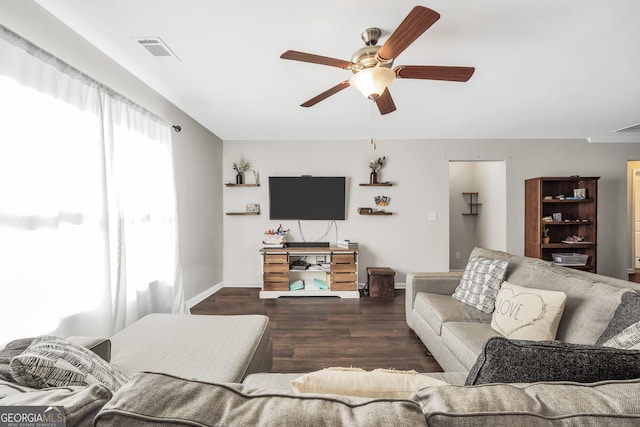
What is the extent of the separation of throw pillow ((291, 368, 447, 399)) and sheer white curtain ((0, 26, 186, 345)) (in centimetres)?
176

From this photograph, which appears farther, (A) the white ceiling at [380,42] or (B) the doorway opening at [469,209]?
(B) the doorway opening at [469,209]

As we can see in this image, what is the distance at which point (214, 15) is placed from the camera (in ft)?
5.62

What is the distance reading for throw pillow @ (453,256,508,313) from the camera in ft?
6.73

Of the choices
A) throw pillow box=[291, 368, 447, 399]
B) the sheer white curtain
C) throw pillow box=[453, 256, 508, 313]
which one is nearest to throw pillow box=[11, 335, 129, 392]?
throw pillow box=[291, 368, 447, 399]

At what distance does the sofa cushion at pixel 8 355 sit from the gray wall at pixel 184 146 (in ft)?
5.64

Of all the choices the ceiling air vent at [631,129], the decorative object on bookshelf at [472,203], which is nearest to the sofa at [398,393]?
the ceiling air vent at [631,129]

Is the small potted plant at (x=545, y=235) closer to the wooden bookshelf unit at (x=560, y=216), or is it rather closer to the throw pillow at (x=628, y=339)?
the wooden bookshelf unit at (x=560, y=216)

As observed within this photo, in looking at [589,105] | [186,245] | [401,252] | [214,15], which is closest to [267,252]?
[186,245]

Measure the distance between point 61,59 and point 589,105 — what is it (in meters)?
4.98

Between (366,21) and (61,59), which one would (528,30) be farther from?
(61,59)

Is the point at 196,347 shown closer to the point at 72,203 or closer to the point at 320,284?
the point at 72,203

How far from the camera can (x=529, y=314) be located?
155 centimetres

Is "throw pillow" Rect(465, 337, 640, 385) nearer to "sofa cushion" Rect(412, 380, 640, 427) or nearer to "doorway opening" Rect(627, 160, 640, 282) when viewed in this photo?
"sofa cushion" Rect(412, 380, 640, 427)

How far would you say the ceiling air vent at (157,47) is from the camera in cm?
195
